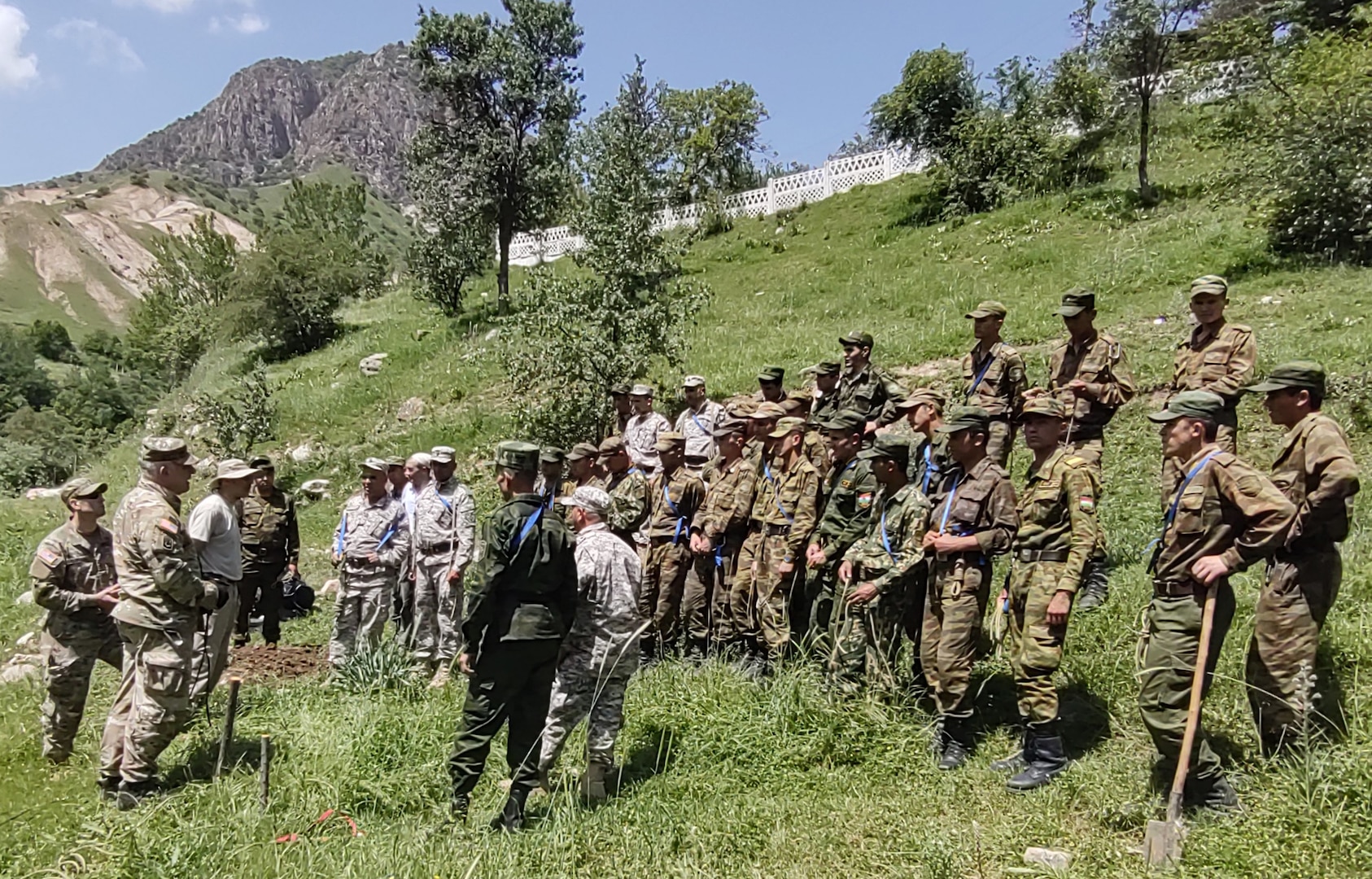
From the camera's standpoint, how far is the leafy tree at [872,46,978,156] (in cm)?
2173

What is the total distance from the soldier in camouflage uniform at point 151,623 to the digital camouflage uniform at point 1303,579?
18.8 feet

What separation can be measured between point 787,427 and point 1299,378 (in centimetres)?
318

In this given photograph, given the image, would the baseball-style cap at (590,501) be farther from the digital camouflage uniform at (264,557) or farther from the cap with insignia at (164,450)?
the digital camouflage uniform at (264,557)

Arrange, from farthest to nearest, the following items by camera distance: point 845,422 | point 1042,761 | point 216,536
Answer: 1. point 845,422
2. point 216,536
3. point 1042,761

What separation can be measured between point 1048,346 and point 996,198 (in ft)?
31.3

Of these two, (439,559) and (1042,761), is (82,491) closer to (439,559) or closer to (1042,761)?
(439,559)

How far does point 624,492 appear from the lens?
6.95 m

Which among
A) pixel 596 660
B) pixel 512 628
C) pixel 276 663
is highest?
pixel 512 628

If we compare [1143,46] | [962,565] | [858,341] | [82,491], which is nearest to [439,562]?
[82,491]

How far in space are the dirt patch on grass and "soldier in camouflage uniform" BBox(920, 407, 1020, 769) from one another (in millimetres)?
5374

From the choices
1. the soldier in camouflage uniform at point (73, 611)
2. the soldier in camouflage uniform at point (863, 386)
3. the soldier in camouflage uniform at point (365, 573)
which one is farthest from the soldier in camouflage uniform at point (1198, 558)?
the soldier in camouflage uniform at point (73, 611)

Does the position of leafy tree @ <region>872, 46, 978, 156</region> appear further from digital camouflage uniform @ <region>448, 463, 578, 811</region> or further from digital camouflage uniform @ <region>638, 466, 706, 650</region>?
digital camouflage uniform @ <region>448, 463, 578, 811</region>

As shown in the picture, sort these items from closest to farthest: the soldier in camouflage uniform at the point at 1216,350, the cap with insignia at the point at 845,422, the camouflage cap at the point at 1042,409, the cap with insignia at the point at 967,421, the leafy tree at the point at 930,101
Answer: the camouflage cap at the point at 1042,409 → the cap with insignia at the point at 967,421 → the soldier in camouflage uniform at the point at 1216,350 → the cap with insignia at the point at 845,422 → the leafy tree at the point at 930,101

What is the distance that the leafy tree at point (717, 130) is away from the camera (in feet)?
122
